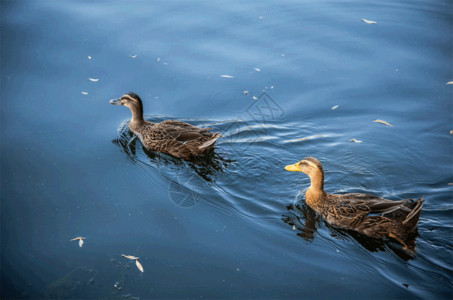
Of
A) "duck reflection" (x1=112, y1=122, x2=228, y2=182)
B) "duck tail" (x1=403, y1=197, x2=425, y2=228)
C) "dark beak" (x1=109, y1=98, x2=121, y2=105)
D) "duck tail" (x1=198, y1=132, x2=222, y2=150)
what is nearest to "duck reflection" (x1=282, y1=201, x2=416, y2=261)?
"duck tail" (x1=403, y1=197, x2=425, y2=228)

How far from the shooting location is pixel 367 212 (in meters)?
6.45

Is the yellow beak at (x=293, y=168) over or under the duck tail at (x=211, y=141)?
under

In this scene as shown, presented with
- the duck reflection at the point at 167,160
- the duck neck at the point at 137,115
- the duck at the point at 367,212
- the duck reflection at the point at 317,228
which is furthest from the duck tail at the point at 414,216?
the duck neck at the point at 137,115

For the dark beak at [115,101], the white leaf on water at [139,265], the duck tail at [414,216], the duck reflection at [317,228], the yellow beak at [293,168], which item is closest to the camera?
the white leaf on water at [139,265]

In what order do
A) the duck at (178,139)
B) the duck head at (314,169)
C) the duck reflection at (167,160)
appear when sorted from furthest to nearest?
the duck at (178,139)
the duck reflection at (167,160)
the duck head at (314,169)

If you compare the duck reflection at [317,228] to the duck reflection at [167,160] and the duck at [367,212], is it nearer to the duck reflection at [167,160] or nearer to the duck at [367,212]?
the duck at [367,212]

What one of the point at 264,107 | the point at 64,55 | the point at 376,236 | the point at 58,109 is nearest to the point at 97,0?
the point at 64,55

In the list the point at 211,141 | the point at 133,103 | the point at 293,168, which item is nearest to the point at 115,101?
the point at 133,103

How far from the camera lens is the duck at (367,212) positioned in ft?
20.7

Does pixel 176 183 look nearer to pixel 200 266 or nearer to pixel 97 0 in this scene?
pixel 200 266

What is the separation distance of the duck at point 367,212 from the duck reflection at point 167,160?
5.17 feet

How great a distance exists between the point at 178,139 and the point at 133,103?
1.22 m

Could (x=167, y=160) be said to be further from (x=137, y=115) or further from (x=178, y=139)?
(x=137, y=115)

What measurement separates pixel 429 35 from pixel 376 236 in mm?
7272
